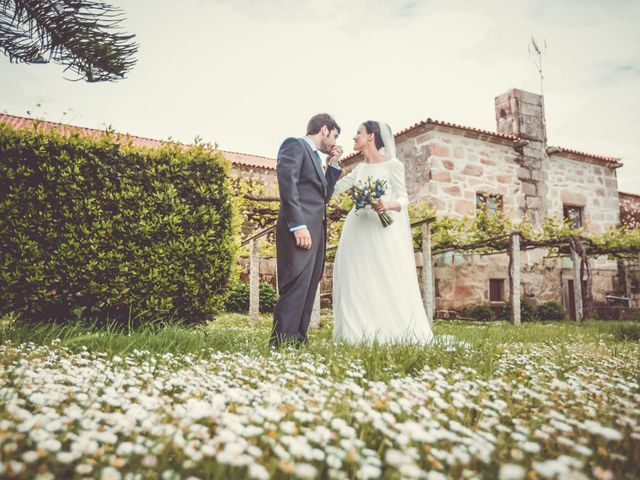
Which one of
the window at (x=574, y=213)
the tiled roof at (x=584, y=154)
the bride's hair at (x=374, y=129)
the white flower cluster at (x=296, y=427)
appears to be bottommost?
the white flower cluster at (x=296, y=427)

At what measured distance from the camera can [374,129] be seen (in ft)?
15.0

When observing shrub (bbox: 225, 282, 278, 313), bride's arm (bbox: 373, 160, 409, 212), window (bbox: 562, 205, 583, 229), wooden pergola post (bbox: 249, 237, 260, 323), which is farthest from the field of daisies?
window (bbox: 562, 205, 583, 229)

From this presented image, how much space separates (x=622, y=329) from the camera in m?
6.35

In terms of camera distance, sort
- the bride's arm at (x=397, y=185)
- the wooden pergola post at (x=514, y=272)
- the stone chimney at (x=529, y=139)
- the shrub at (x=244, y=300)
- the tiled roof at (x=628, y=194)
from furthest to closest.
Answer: the tiled roof at (x=628, y=194)
the shrub at (x=244, y=300)
the stone chimney at (x=529, y=139)
the wooden pergola post at (x=514, y=272)
the bride's arm at (x=397, y=185)

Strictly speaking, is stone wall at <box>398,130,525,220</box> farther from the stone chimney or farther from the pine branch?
the pine branch

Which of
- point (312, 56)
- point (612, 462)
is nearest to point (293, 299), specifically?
point (612, 462)

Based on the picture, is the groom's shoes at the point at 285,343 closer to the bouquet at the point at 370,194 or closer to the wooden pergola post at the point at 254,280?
the bouquet at the point at 370,194

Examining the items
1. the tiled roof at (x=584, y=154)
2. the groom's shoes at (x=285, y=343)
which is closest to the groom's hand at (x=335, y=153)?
the groom's shoes at (x=285, y=343)

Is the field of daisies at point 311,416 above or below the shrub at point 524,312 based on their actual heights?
above

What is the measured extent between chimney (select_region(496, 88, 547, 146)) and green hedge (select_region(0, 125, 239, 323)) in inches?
495

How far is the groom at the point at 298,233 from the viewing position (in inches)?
136

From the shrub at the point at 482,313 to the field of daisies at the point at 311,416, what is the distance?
8632 millimetres

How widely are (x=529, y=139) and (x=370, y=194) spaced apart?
12.2 metres

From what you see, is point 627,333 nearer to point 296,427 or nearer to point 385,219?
point 385,219
